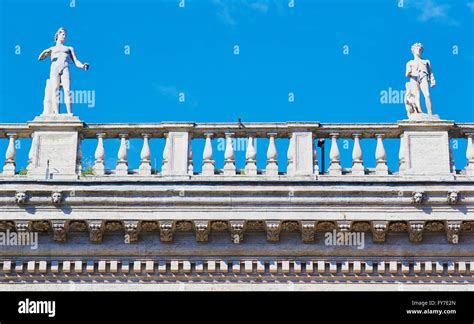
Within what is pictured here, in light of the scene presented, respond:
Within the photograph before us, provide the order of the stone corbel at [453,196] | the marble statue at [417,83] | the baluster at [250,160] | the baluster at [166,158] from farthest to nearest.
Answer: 1. the marble statue at [417,83]
2. the baluster at [250,160]
3. the baluster at [166,158]
4. the stone corbel at [453,196]

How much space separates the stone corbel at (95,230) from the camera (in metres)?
20.6

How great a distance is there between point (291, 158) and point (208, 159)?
1.52 metres

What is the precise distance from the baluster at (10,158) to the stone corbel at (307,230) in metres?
5.39

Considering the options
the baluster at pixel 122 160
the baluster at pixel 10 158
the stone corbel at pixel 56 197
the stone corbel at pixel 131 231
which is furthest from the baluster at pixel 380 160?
the baluster at pixel 10 158

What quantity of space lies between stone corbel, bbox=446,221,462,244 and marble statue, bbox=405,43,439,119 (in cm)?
234

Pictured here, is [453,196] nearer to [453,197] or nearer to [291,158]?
[453,197]

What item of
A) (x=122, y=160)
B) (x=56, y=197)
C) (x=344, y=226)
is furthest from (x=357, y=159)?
(x=56, y=197)

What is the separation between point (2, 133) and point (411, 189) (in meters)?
7.65

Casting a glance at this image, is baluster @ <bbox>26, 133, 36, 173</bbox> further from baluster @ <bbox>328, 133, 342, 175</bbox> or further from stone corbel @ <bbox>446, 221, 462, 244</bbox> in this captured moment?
stone corbel @ <bbox>446, 221, 462, 244</bbox>

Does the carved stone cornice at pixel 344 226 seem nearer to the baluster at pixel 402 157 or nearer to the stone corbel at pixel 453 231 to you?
the baluster at pixel 402 157

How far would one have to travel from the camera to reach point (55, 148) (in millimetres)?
21469

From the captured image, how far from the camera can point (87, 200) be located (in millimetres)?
20688
